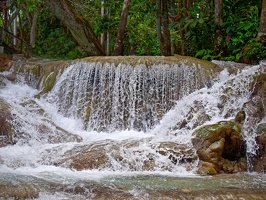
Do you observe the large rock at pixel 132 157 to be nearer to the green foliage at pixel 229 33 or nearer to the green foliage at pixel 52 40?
the green foliage at pixel 229 33

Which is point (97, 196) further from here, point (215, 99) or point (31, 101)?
point (31, 101)

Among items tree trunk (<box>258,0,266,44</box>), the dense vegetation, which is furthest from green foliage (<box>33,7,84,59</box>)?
tree trunk (<box>258,0,266,44</box>)

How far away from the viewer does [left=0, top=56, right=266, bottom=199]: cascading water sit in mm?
5215

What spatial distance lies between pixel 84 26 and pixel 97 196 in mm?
8435

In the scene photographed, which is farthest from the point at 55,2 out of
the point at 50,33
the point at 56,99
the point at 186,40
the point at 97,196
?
the point at 50,33

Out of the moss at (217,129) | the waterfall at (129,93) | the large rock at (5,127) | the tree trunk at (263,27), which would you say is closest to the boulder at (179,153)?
the moss at (217,129)

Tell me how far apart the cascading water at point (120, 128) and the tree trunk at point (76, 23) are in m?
2.05

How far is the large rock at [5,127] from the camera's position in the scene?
25.9 ft

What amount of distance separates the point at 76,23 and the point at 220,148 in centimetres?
709

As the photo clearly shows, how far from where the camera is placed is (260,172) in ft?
21.7

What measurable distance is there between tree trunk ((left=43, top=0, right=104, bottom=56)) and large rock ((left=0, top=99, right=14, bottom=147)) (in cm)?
444

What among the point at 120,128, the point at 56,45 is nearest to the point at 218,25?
the point at 120,128

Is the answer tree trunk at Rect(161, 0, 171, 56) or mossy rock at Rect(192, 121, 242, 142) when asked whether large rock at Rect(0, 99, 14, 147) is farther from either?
tree trunk at Rect(161, 0, 171, 56)

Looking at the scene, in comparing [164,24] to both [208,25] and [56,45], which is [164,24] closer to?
[208,25]
